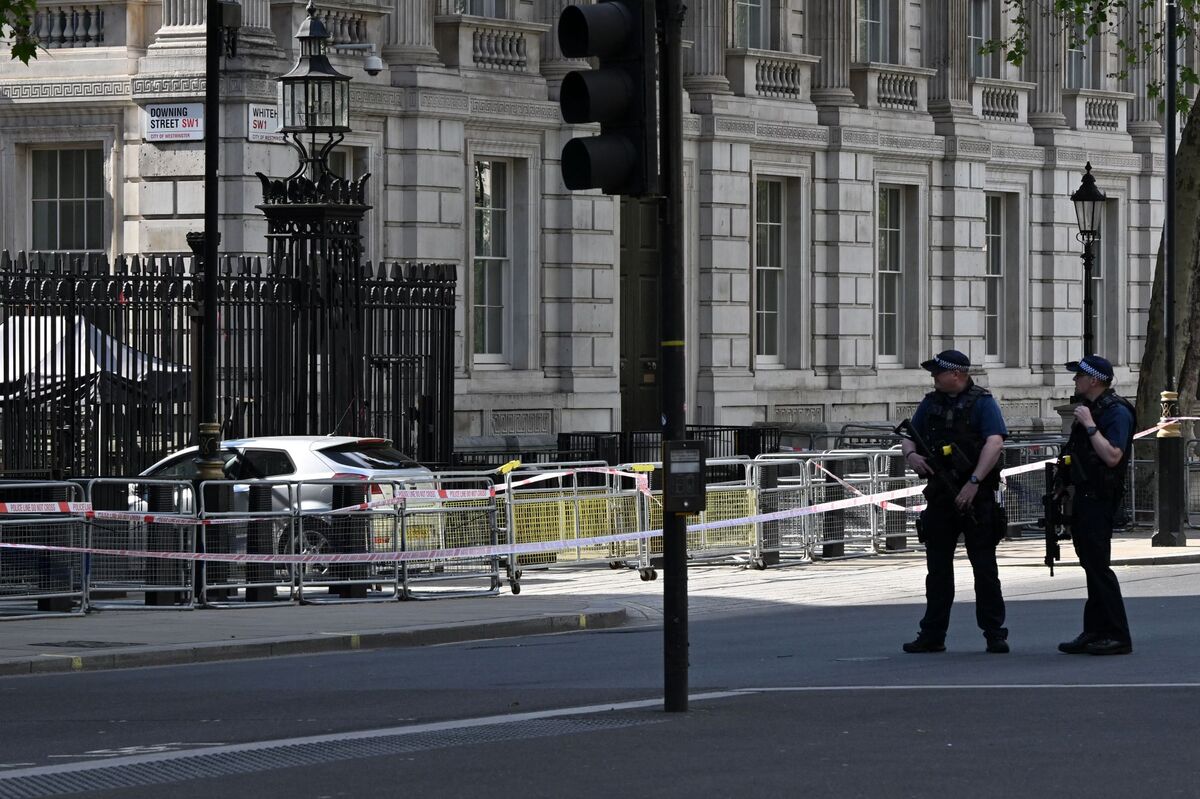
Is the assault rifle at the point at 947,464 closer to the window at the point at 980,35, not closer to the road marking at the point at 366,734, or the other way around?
the road marking at the point at 366,734

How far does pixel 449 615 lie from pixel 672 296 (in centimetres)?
768

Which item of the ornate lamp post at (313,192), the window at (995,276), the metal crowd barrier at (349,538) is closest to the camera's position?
the metal crowd barrier at (349,538)

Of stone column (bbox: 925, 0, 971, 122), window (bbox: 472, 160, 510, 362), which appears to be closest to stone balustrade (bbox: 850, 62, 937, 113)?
stone column (bbox: 925, 0, 971, 122)

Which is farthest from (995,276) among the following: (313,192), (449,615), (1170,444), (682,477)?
(682,477)

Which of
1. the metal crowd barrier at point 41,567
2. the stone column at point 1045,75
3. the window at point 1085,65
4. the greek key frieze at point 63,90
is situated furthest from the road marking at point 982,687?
the window at point 1085,65

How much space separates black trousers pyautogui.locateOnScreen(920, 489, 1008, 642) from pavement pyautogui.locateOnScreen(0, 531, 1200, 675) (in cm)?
401

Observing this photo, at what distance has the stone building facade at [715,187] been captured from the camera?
1193 inches

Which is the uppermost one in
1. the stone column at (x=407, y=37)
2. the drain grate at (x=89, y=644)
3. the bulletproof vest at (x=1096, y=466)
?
the stone column at (x=407, y=37)

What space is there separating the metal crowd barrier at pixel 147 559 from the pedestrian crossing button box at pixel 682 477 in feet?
27.1

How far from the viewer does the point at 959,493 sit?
14.9 metres

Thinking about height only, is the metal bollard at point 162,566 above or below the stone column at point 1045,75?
below

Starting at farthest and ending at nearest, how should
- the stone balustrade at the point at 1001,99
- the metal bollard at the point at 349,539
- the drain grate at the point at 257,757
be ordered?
the stone balustrade at the point at 1001,99 < the metal bollard at the point at 349,539 < the drain grate at the point at 257,757

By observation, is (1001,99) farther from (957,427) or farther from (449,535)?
(957,427)

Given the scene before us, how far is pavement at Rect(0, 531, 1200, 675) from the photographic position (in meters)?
16.3
